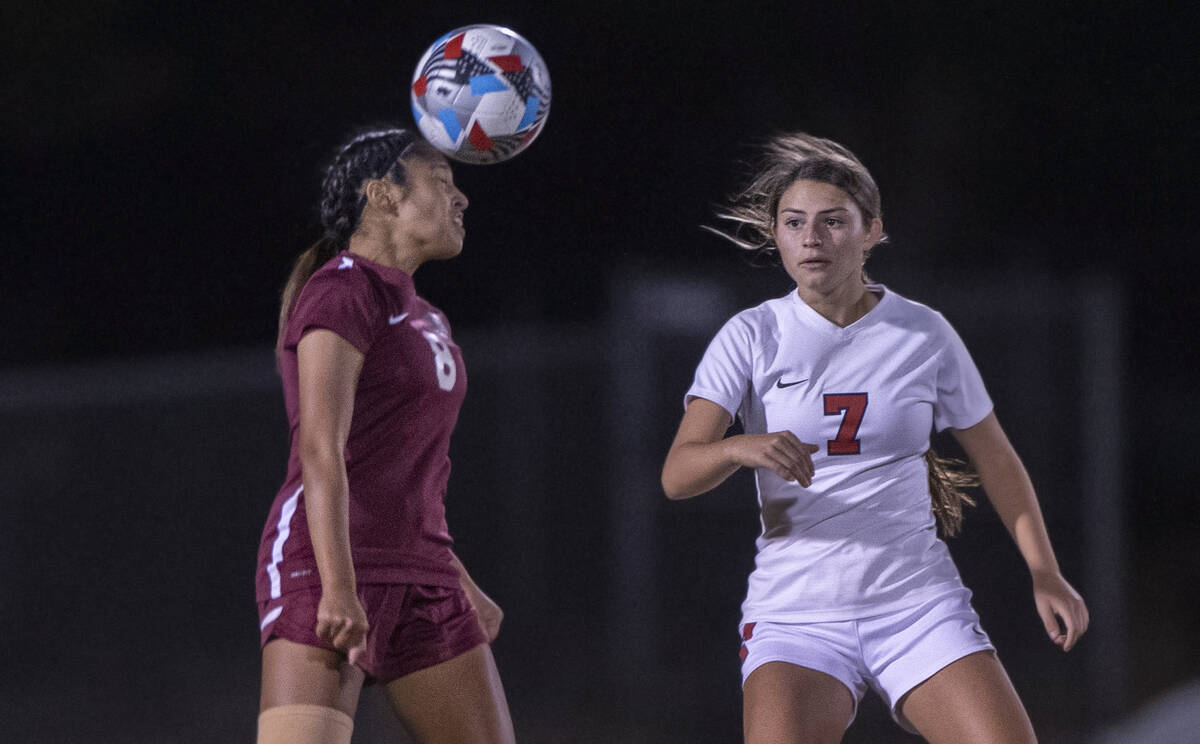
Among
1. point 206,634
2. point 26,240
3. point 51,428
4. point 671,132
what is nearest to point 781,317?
point 206,634

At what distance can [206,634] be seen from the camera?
4824 mm

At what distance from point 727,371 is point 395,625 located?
0.64 metres

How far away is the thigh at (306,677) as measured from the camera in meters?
1.68

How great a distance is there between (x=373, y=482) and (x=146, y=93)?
16.1ft

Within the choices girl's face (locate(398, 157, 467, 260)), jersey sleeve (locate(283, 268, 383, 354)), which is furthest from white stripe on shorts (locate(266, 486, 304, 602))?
girl's face (locate(398, 157, 467, 260))

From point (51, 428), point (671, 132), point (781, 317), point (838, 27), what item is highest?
point (838, 27)

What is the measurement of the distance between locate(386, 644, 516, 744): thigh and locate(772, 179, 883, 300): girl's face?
0.80 m

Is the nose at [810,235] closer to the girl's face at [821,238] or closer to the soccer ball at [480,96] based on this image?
the girl's face at [821,238]

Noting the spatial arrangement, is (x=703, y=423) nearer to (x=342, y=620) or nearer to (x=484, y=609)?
(x=484, y=609)

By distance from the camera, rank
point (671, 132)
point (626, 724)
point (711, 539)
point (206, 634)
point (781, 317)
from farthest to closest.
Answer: point (671, 132), point (711, 539), point (206, 634), point (626, 724), point (781, 317)

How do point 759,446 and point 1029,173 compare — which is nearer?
point 759,446

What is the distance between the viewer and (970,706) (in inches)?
69.2

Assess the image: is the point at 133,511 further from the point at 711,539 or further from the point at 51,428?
the point at 711,539

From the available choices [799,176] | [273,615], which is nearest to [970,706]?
[799,176]
